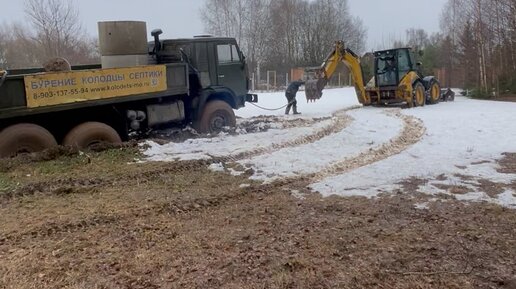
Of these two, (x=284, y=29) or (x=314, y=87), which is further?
(x=284, y=29)

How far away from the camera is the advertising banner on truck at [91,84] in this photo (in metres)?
9.34

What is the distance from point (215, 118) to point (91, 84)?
3721 millimetres

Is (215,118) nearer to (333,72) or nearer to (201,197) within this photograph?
(201,197)

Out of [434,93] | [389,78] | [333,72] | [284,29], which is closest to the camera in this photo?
[333,72]

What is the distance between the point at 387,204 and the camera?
20.1ft

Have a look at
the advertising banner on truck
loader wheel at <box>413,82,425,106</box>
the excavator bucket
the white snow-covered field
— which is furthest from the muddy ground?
loader wheel at <box>413,82,425,106</box>

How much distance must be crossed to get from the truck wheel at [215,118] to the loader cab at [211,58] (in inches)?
20.0

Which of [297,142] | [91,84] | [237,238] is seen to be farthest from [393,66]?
[237,238]

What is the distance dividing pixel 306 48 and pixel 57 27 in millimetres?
30664

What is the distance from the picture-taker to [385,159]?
9.20 m

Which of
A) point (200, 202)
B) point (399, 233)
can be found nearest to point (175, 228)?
point (200, 202)

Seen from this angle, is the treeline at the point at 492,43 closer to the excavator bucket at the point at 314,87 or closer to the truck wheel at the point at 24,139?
the excavator bucket at the point at 314,87

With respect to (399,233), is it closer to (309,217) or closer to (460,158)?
(309,217)

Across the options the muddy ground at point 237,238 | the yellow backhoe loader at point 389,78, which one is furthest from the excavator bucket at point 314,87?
the muddy ground at point 237,238
